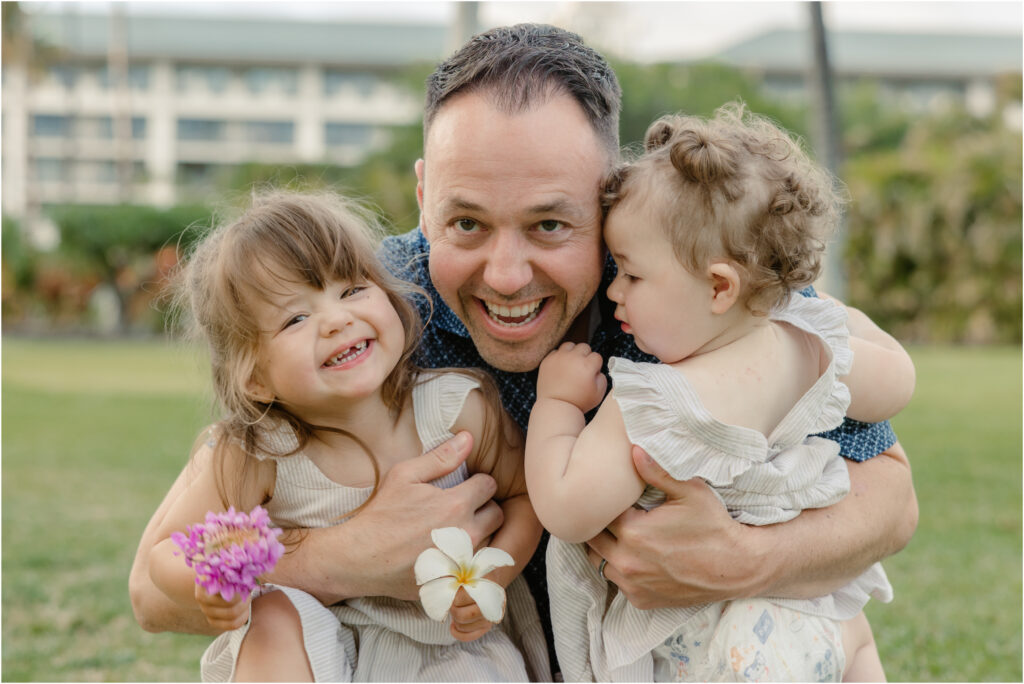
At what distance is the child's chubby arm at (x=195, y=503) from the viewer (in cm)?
273

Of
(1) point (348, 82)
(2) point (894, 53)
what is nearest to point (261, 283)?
(1) point (348, 82)

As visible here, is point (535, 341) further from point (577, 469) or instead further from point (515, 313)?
point (577, 469)

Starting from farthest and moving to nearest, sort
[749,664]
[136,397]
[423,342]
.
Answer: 1. [136,397]
2. [423,342]
3. [749,664]

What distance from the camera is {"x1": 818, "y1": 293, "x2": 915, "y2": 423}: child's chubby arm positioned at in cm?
288

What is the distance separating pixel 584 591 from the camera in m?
2.84

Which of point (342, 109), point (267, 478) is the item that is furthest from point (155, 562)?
point (342, 109)

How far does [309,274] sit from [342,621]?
0.98 m

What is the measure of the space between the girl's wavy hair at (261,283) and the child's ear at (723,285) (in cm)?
89

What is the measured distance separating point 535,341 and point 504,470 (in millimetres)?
387

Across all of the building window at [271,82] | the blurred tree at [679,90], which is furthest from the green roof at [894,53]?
the building window at [271,82]

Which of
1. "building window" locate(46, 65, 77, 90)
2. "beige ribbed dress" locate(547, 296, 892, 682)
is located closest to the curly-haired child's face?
"beige ribbed dress" locate(547, 296, 892, 682)

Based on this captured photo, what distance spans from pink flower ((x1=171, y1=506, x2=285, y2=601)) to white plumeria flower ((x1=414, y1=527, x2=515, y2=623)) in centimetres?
38

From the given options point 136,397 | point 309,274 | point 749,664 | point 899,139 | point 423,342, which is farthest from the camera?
point 899,139

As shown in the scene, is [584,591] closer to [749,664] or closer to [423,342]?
[749,664]
